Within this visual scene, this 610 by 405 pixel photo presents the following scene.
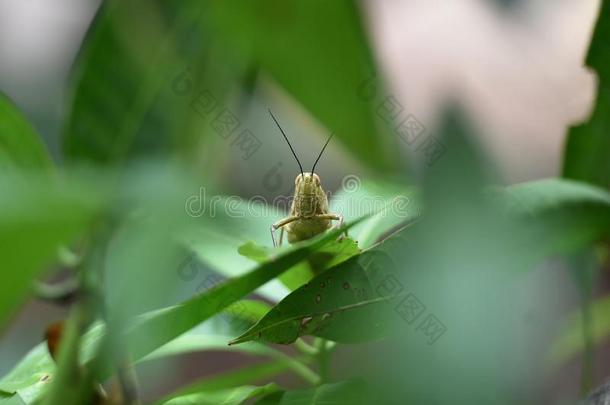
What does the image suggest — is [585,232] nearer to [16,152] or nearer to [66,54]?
[16,152]

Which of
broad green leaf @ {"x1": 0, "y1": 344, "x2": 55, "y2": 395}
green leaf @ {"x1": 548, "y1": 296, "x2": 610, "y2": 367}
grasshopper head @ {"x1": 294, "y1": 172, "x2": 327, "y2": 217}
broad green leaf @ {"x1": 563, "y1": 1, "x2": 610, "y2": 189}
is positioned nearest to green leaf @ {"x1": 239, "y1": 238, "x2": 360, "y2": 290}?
broad green leaf @ {"x1": 0, "y1": 344, "x2": 55, "y2": 395}

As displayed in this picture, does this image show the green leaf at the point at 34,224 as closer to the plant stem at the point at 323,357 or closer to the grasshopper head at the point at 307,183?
the plant stem at the point at 323,357

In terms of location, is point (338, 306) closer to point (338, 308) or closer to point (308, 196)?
point (338, 308)

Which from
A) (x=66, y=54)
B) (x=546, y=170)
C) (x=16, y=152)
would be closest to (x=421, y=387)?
(x=16, y=152)

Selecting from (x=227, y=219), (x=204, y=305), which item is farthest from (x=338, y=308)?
(x=227, y=219)

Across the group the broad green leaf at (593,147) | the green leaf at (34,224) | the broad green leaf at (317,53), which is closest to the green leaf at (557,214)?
the broad green leaf at (593,147)

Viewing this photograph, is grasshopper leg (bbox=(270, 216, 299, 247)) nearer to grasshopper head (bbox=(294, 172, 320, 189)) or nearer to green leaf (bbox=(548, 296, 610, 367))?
grasshopper head (bbox=(294, 172, 320, 189))
